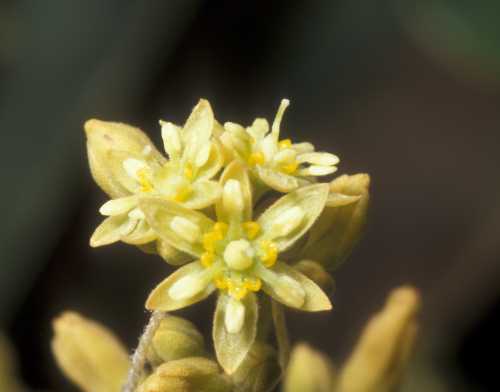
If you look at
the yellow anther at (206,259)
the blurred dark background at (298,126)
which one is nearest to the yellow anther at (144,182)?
the yellow anther at (206,259)

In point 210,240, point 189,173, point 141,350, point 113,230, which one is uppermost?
point 189,173

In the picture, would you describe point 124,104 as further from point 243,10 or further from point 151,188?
point 151,188

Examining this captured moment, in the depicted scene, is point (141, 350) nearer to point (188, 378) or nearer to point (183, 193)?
point (188, 378)

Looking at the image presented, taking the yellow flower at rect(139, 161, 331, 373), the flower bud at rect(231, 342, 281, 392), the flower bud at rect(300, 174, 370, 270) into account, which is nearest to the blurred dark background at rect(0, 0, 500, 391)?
the flower bud at rect(300, 174, 370, 270)

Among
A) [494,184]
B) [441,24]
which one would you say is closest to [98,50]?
[441,24]

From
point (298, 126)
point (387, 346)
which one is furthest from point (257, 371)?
point (298, 126)

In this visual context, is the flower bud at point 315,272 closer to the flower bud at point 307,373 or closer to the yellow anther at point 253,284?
the yellow anther at point 253,284

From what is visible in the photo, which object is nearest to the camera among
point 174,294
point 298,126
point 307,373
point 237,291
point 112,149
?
point 174,294
